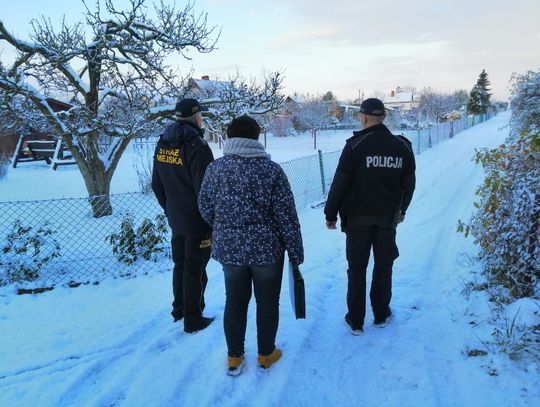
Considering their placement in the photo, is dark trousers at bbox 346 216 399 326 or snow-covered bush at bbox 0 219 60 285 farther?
snow-covered bush at bbox 0 219 60 285

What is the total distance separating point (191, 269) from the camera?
316 centimetres

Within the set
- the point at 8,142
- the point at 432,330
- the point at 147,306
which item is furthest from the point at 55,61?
the point at 8,142

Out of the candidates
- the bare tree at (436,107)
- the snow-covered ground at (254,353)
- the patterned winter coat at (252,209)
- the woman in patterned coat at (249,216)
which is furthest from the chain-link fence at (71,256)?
the bare tree at (436,107)

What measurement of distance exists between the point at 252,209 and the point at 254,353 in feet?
4.03

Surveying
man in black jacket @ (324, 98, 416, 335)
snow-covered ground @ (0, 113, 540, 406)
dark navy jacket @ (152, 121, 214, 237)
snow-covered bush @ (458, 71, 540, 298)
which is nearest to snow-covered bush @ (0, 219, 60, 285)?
snow-covered ground @ (0, 113, 540, 406)

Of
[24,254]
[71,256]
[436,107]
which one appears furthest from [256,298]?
[436,107]

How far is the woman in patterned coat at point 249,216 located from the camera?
2.44 meters

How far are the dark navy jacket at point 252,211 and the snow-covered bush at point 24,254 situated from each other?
304cm

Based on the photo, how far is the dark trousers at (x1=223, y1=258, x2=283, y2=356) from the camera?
2.58 m

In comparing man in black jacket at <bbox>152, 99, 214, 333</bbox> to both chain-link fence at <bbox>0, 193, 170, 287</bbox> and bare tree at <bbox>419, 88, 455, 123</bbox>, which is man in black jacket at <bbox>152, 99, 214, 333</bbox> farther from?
bare tree at <bbox>419, 88, 455, 123</bbox>

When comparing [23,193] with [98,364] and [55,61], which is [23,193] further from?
[98,364]

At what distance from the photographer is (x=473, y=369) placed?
2.59 metres

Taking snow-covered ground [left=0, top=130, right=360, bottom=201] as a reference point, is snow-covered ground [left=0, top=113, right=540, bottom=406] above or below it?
below

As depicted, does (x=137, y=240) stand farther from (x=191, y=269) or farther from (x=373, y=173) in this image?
(x=373, y=173)
